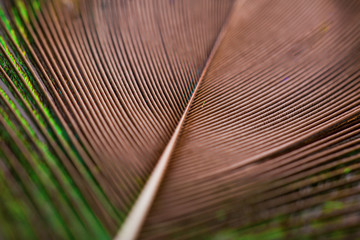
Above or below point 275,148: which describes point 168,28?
above

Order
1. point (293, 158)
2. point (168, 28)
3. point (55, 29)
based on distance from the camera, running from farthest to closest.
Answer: point (168, 28), point (55, 29), point (293, 158)

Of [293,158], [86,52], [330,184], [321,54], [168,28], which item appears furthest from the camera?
[168,28]

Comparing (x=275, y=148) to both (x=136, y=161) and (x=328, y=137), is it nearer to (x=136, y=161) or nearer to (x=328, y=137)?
(x=328, y=137)

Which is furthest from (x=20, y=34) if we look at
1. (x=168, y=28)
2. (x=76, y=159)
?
(x=168, y=28)

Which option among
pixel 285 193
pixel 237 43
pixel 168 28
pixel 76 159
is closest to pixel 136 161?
pixel 76 159

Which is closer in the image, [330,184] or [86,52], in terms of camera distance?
[330,184]

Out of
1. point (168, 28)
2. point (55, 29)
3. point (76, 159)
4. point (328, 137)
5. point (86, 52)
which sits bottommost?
point (328, 137)

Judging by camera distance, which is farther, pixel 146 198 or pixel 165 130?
pixel 165 130
